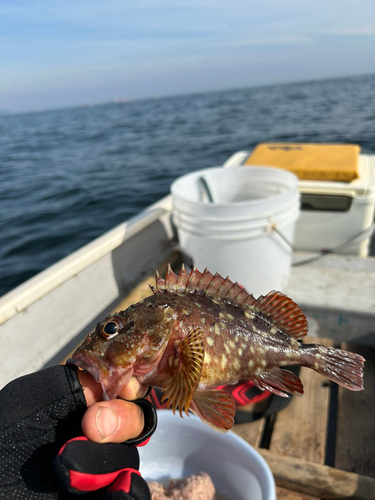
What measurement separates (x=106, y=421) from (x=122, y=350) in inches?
10.5

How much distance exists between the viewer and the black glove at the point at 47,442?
1.30m

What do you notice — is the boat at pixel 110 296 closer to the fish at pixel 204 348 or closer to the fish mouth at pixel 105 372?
the fish at pixel 204 348

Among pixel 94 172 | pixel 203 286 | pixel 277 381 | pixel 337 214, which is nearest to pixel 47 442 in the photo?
pixel 203 286

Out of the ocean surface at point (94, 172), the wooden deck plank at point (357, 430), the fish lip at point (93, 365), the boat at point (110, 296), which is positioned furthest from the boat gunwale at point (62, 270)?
the ocean surface at point (94, 172)

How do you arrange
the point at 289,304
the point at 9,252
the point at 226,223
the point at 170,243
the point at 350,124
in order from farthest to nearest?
the point at 350,124 → the point at 9,252 → the point at 170,243 → the point at 226,223 → the point at 289,304

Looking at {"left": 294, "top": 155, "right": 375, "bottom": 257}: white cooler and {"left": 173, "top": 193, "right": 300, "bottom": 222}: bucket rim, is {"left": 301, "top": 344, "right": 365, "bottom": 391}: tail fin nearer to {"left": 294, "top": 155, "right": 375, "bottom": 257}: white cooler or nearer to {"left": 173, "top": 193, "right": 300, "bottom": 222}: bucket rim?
{"left": 173, "top": 193, "right": 300, "bottom": 222}: bucket rim

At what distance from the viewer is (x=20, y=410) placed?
4.31 feet

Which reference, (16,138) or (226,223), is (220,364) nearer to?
(226,223)

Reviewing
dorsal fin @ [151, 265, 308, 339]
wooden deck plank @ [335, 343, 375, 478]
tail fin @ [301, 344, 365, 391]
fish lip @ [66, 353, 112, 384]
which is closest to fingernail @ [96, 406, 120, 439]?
fish lip @ [66, 353, 112, 384]

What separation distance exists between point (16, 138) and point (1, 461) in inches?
971

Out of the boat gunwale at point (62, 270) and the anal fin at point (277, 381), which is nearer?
the anal fin at point (277, 381)

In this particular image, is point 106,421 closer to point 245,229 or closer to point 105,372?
point 105,372

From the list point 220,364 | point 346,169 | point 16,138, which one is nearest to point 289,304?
point 220,364

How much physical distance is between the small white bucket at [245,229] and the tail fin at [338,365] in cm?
158
